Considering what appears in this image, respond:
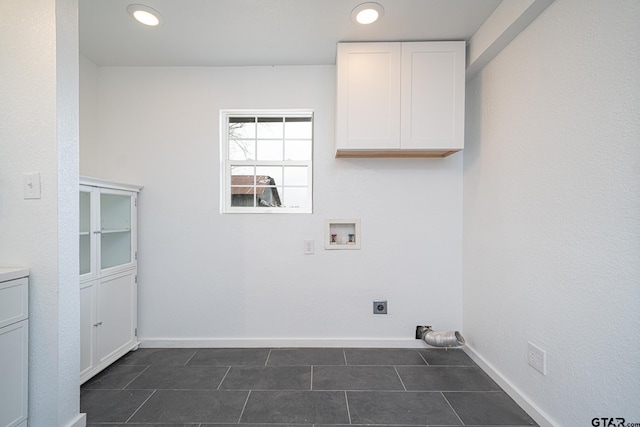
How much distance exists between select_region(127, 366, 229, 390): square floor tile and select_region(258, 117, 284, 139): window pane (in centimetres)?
193

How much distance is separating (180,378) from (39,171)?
1522 mm

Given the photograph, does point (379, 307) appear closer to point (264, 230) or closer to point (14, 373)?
point (264, 230)

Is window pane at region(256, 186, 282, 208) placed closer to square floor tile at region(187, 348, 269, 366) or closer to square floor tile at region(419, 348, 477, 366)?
square floor tile at region(187, 348, 269, 366)

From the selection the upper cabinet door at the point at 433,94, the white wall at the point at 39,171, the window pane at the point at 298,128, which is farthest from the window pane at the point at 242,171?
the upper cabinet door at the point at 433,94

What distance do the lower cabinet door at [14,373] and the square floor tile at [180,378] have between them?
618 millimetres

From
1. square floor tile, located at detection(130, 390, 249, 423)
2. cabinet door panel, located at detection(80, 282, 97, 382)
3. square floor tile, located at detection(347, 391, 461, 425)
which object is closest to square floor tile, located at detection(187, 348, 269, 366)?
square floor tile, located at detection(130, 390, 249, 423)

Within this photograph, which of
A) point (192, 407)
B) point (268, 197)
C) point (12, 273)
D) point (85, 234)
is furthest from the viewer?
point (268, 197)

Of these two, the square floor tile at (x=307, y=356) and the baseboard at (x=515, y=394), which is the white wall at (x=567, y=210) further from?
the square floor tile at (x=307, y=356)

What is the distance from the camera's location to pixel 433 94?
6.49ft

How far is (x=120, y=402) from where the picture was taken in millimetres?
1631

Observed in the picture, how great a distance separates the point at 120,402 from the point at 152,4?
2448 mm

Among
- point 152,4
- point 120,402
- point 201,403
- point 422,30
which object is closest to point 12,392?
point 120,402

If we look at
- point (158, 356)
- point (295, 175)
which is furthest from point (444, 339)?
point (158, 356)

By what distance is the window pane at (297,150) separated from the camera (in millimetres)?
2436
